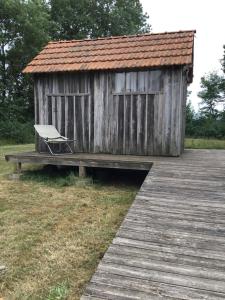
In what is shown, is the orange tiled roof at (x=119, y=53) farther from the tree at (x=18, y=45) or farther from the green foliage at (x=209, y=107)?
the green foliage at (x=209, y=107)

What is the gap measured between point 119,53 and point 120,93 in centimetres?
119

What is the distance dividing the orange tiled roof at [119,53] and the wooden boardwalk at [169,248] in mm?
3663

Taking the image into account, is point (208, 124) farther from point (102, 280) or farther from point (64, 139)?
point (102, 280)

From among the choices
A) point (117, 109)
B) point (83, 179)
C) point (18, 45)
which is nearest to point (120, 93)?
point (117, 109)

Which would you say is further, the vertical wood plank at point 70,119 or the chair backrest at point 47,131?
the vertical wood plank at point 70,119

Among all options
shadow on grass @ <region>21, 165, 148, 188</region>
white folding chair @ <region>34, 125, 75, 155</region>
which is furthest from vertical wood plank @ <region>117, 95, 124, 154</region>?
white folding chair @ <region>34, 125, 75, 155</region>

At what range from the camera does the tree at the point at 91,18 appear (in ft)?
99.8

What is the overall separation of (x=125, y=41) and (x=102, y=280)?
25.1 ft

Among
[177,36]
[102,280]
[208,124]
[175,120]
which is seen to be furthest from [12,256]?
[208,124]

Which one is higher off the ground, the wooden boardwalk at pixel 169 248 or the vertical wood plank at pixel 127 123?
the vertical wood plank at pixel 127 123

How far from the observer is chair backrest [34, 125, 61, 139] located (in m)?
8.15

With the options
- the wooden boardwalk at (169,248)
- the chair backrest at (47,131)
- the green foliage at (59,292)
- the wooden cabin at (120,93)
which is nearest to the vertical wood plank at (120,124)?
the wooden cabin at (120,93)

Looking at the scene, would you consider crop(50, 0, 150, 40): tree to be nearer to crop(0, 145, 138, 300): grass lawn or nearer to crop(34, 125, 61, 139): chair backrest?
crop(34, 125, 61, 139): chair backrest

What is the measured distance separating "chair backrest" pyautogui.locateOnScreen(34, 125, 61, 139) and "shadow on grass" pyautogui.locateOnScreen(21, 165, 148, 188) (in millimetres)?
1014
